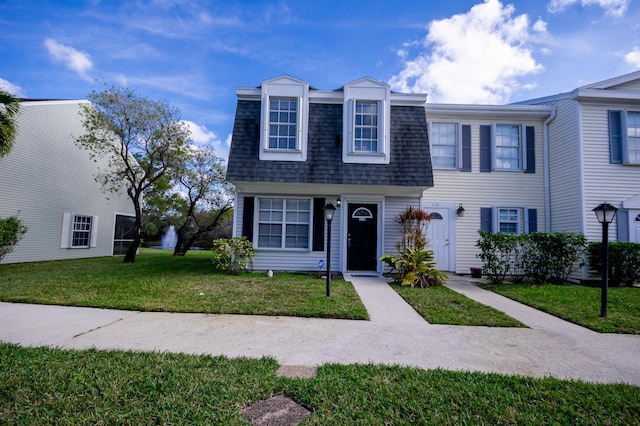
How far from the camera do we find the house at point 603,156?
8539mm

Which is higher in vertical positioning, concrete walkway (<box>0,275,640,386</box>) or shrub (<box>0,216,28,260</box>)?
shrub (<box>0,216,28,260</box>)

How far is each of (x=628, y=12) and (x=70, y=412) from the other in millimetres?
12802

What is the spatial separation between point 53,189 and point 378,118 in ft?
44.4

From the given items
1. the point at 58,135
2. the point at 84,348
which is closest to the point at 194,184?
the point at 58,135

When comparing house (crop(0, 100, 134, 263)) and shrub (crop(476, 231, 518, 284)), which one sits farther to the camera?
house (crop(0, 100, 134, 263))

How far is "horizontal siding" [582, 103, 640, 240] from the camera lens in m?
8.56

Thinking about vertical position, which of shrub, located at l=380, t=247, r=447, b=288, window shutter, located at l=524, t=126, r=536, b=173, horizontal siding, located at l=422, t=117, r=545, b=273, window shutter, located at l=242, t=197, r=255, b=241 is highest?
window shutter, located at l=524, t=126, r=536, b=173

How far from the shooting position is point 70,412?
2.12m

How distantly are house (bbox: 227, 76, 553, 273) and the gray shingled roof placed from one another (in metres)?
0.03

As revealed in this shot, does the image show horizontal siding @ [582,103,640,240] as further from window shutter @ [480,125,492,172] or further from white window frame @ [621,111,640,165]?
window shutter @ [480,125,492,172]

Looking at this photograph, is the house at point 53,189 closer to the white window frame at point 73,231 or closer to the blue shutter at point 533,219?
the white window frame at point 73,231

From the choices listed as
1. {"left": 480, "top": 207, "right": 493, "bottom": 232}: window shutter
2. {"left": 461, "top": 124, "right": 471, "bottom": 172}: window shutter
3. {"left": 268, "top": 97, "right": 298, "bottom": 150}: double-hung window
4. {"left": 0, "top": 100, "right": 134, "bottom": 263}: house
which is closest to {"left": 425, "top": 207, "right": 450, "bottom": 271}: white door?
{"left": 480, "top": 207, "right": 493, "bottom": 232}: window shutter

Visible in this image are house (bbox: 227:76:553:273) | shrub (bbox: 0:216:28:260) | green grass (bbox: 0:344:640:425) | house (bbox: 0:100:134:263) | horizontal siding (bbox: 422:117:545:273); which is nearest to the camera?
green grass (bbox: 0:344:640:425)

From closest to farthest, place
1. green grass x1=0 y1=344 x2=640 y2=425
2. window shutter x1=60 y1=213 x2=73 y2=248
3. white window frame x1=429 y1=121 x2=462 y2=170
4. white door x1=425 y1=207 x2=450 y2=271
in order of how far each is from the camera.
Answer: green grass x1=0 y1=344 x2=640 y2=425, white door x1=425 y1=207 x2=450 y2=271, white window frame x1=429 y1=121 x2=462 y2=170, window shutter x1=60 y1=213 x2=73 y2=248
